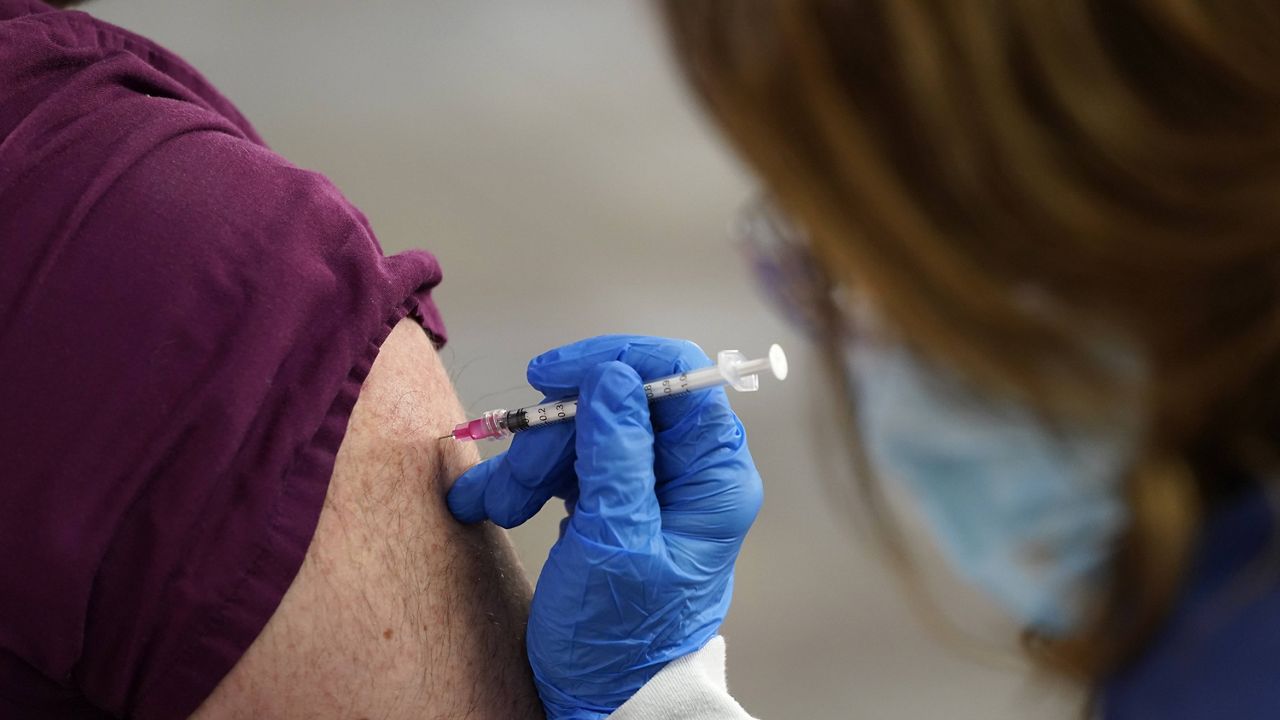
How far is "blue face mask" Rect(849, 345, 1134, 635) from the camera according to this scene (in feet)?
2.05

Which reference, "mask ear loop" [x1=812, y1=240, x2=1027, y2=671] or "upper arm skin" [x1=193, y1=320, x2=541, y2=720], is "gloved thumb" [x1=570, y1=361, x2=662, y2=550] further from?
"mask ear loop" [x1=812, y1=240, x2=1027, y2=671]

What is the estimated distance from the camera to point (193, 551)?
861 mm

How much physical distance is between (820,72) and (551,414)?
1.93 feet

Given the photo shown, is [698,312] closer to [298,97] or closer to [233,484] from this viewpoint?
[298,97]

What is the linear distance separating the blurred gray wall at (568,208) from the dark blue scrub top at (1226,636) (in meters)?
1.32

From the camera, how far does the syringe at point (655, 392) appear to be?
3.29 feet

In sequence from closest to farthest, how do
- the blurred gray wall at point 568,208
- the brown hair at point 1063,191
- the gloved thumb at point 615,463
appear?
1. the brown hair at point 1063,191
2. the gloved thumb at point 615,463
3. the blurred gray wall at point 568,208

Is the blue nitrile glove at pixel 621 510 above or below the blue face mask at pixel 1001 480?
below

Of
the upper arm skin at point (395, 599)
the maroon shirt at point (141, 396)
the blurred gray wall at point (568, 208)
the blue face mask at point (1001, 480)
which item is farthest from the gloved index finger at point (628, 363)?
the blurred gray wall at point (568, 208)

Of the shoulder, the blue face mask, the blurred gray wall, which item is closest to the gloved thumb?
the blue face mask

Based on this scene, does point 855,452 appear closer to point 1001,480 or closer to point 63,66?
point 1001,480

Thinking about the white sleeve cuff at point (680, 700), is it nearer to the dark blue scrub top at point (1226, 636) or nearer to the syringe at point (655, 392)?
the syringe at point (655, 392)

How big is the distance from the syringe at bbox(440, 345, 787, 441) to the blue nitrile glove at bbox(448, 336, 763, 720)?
0.05 ft

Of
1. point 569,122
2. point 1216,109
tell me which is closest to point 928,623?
point 1216,109
